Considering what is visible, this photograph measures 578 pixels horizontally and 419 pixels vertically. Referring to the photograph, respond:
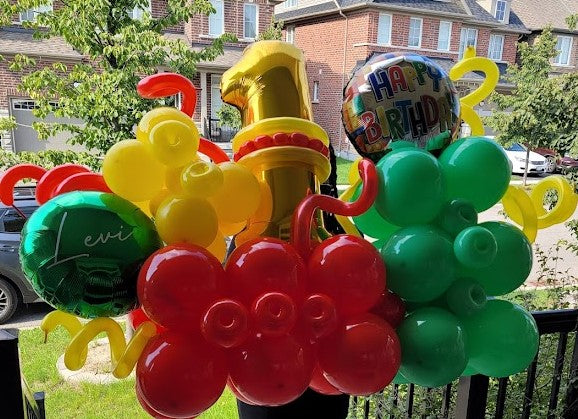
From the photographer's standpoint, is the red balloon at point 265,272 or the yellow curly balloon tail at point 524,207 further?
the yellow curly balloon tail at point 524,207

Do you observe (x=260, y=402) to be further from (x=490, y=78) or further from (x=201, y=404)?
(x=490, y=78)

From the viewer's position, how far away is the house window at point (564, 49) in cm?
1812

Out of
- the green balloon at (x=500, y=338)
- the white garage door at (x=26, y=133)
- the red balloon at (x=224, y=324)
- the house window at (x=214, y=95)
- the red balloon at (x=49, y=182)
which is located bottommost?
the white garage door at (x=26, y=133)

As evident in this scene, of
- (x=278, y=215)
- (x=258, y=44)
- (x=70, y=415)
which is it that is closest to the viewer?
(x=278, y=215)

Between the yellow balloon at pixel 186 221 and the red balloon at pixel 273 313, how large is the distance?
0.16m

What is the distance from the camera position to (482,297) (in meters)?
0.94

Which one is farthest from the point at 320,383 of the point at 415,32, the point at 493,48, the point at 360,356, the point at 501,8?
the point at 501,8

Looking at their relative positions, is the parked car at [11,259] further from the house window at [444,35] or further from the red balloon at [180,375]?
the house window at [444,35]

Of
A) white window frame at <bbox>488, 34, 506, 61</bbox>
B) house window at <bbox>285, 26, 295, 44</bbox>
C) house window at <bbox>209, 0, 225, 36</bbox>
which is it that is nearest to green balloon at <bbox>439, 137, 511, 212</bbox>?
house window at <bbox>209, 0, 225, 36</bbox>

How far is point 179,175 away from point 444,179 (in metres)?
0.50

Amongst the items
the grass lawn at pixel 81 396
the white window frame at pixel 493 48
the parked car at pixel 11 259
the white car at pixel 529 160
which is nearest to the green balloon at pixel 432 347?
the grass lawn at pixel 81 396

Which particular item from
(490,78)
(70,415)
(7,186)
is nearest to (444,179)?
(490,78)

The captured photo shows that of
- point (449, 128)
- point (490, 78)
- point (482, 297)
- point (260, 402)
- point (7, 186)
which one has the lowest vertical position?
point (260, 402)

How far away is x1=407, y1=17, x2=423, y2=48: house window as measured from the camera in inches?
565
